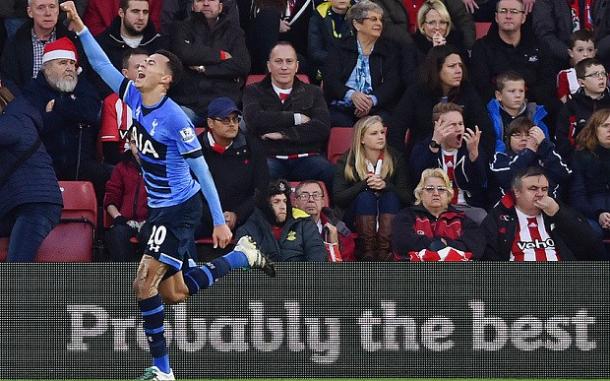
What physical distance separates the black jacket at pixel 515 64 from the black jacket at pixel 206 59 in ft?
6.49

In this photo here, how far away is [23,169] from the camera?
36.6 ft

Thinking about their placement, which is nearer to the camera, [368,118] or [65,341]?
[65,341]

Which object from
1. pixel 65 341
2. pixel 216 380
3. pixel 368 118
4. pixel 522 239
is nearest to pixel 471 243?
pixel 522 239

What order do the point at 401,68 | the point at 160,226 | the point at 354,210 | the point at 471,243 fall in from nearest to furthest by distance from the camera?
1. the point at 160,226
2. the point at 471,243
3. the point at 354,210
4. the point at 401,68

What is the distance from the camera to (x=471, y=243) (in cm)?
1094

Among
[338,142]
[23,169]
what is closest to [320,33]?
[338,142]

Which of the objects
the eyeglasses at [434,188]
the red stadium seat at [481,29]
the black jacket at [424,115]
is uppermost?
the red stadium seat at [481,29]

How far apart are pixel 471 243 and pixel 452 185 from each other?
0.95 metres

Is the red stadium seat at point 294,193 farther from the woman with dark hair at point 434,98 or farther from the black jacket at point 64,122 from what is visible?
the black jacket at point 64,122

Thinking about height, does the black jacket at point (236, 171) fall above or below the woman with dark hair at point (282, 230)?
above

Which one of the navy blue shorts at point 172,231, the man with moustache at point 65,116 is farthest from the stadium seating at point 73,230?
the navy blue shorts at point 172,231

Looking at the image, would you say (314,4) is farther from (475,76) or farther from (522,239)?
(522,239)

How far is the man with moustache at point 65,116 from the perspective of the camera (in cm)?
1201

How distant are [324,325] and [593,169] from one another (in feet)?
9.98
